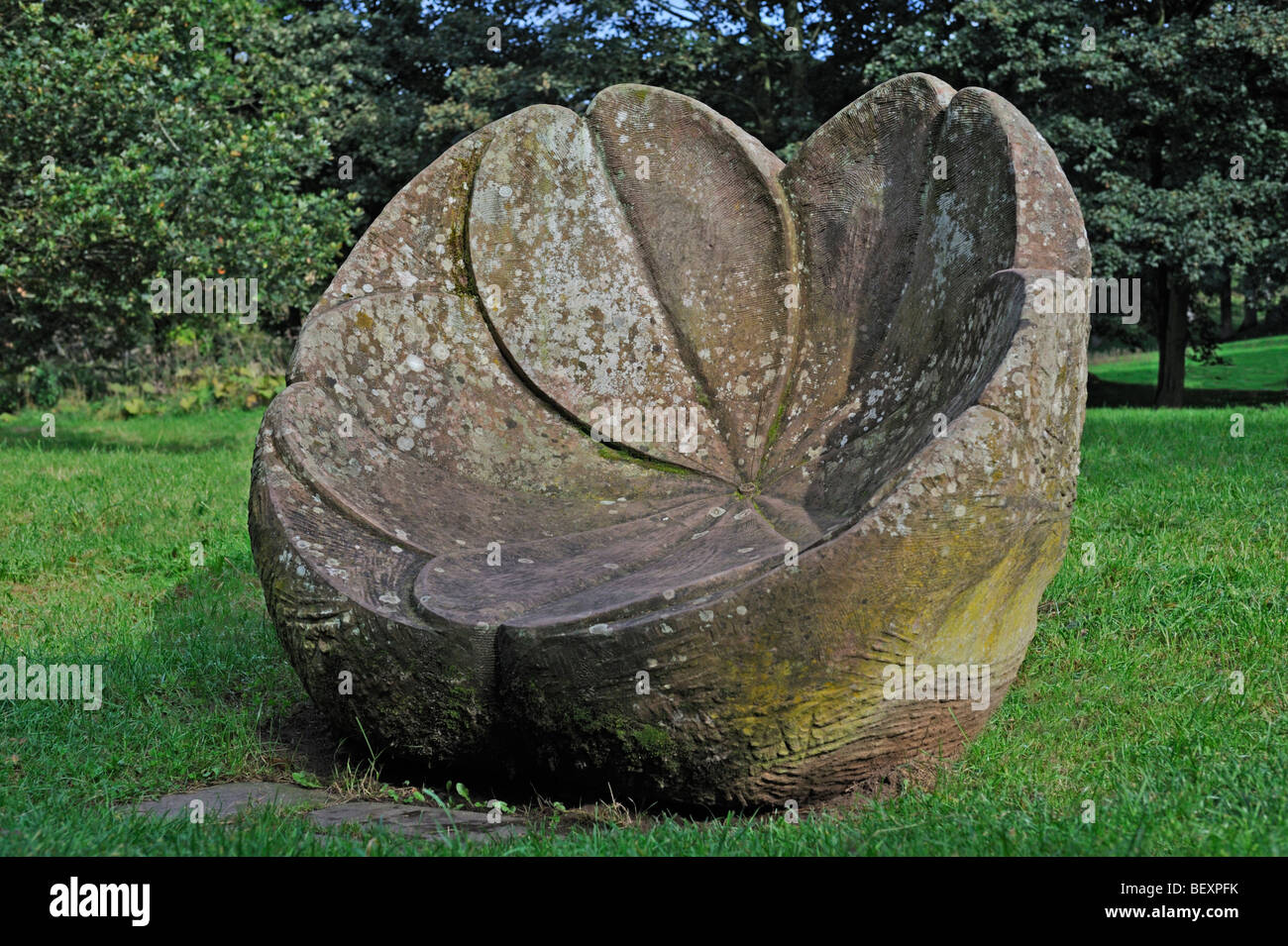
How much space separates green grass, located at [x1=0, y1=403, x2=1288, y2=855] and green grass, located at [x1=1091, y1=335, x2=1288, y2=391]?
42.3 ft

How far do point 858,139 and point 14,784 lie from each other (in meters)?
3.53

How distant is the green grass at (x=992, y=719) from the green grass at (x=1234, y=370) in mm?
12908

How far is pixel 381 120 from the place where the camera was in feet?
48.8

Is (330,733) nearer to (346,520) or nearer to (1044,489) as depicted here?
(346,520)

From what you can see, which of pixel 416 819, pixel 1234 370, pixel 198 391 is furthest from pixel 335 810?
pixel 1234 370

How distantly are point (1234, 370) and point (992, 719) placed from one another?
19.5 meters

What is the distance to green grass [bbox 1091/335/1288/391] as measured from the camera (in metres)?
19.0

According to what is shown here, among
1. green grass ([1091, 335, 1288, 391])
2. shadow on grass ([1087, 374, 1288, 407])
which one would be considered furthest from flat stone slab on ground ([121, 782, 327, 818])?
green grass ([1091, 335, 1288, 391])

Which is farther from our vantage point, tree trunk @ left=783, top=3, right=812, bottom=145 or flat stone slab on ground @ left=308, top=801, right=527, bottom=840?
tree trunk @ left=783, top=3, right=812, bottom=145

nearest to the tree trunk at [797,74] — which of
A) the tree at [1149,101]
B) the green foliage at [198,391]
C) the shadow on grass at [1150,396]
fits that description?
the tree at [1149,101]

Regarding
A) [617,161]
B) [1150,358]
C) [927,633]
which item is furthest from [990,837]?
[1150,358]

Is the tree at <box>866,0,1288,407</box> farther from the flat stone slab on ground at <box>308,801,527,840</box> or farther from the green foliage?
the flat stone slab on ground at <box>308,801,527,840</box>

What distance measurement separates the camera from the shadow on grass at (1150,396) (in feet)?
51.0

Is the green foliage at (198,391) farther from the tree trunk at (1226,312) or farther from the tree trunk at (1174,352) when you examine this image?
the tree trunk at (1226,312)
